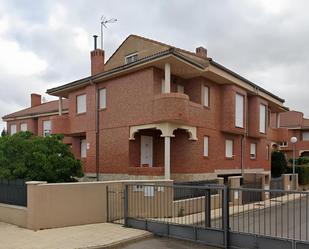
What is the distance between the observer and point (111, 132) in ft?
68.3

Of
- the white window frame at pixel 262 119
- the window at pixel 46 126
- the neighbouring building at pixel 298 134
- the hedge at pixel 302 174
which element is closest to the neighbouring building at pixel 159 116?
the white window frame at pixel 262 119

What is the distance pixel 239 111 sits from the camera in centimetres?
2331

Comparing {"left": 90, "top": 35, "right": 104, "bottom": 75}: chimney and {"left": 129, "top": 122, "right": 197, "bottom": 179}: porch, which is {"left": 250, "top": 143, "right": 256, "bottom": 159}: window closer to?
{"left": 129, "top": 122, "right": 197, "bottom": 179}: porch

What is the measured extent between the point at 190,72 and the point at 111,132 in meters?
5.40

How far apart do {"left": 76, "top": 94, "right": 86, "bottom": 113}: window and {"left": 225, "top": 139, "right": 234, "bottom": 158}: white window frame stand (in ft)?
29.5

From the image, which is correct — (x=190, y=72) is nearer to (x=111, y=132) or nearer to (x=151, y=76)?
(x=151, y=76)

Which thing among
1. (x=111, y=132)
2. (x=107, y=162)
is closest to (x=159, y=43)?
(x=111, y=132)

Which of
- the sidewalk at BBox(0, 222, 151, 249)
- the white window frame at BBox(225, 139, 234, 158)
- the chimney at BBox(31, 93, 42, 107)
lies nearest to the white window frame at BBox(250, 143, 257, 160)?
the white window frame at BBox(225, 139, 234, 158)

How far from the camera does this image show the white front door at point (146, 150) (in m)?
20.3

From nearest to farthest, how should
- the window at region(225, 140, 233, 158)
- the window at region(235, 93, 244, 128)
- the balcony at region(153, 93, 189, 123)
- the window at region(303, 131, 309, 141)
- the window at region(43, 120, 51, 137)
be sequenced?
the balcony at region(153, 93, 189, 123) → the window at region(235, 93, 244, 128) → the window at region(225, 140, 233, 158) → the window at region(43, 120, 51, 137) → the window at region(303, 131, 309, 141)

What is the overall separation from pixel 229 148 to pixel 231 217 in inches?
545

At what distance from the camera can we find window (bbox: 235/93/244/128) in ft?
74.9

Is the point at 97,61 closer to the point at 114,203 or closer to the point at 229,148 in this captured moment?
the point at 229,148

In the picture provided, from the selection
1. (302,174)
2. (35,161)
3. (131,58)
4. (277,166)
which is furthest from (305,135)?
(35,161)
